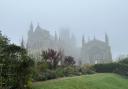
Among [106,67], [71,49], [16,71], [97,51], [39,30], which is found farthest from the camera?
[71,49]

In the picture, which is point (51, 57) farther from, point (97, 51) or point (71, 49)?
point (71, 49)

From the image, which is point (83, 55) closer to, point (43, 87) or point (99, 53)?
point (99, 53)

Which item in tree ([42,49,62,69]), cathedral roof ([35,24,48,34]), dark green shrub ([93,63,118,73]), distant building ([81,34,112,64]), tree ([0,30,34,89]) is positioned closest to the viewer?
tree ([0,30,34,89])

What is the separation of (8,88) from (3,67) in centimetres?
166

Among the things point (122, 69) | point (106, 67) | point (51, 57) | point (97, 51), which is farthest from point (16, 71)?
point (97, 51)

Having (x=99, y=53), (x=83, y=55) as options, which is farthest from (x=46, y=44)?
(x=99, y=53)

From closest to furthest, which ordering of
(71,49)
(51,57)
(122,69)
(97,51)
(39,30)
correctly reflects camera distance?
(51,57), (122,69), (97,51), (39,30), (71,49)

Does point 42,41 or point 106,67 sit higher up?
point 42,41

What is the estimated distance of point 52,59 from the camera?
981 inches

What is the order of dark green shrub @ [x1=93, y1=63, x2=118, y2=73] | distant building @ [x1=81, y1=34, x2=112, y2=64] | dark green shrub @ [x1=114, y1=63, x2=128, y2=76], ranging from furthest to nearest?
1. distant building @ [x1=81, y1=34, x2=112, y2=64]
2. dark green shrub @ [x1=93, y1=63, x2=118, y2=73]
3. dark green shrub @ [x1=114, y1=63, x2=128, y2=76]

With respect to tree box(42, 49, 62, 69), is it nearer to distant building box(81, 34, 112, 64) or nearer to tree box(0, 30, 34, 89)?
tree box(0, 30, 34, 89)

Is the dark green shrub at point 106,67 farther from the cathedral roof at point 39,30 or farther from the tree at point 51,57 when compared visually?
the cathedral roof at point 39,30

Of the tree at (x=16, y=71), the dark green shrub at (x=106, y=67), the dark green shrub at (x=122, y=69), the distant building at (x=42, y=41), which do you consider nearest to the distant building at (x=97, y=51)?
the distant building at (x=42, y=41)

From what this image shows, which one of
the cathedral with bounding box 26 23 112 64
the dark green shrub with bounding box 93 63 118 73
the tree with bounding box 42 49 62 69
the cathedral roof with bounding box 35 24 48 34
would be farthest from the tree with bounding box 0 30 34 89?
the cathedral roof with bounding box 35 24 48 34
